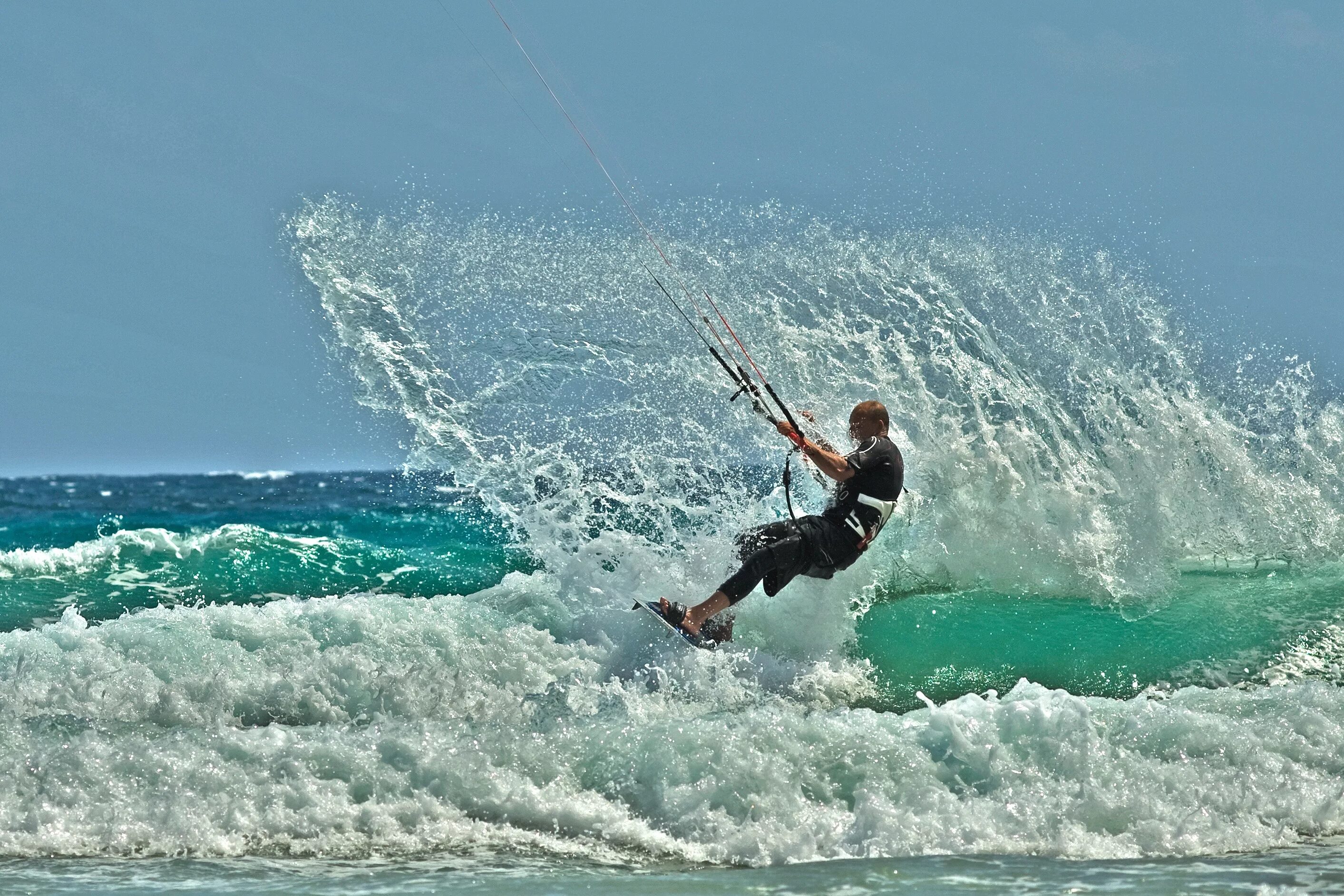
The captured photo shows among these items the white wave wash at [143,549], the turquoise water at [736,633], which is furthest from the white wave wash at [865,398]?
the white wave wash at [143,549]

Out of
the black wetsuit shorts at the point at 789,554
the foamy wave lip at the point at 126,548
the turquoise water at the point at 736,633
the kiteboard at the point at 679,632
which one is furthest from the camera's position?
the foamy wave lip at the point at 126,548

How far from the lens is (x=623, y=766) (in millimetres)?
5727

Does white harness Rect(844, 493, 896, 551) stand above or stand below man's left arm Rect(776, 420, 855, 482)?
below

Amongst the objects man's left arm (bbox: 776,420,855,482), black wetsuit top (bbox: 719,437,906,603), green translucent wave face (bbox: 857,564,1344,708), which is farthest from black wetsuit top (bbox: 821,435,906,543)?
green translucent wave face (bbox: 857,564,1344,708)

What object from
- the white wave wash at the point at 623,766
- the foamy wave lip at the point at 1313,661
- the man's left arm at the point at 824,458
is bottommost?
the white wave wash at the point at 623,766

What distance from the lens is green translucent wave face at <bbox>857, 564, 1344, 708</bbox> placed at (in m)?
7.55

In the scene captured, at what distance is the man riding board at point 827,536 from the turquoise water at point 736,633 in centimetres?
32

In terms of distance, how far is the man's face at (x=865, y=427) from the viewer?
740cm

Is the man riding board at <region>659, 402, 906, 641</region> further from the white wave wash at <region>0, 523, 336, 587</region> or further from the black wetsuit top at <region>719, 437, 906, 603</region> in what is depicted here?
the white wave wash at <region>0, 523, 336, 587</region>

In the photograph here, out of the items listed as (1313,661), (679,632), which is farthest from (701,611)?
(1313,661)

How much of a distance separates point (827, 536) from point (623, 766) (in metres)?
2.35

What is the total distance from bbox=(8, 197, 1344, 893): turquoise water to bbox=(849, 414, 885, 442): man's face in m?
1.46

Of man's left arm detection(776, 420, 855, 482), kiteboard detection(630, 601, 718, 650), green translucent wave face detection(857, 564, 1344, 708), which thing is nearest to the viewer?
man's left arm detection(776, 420, 855, 482)

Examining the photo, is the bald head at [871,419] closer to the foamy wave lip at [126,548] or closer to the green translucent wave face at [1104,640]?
the green translucent wave face at [1104,640]
